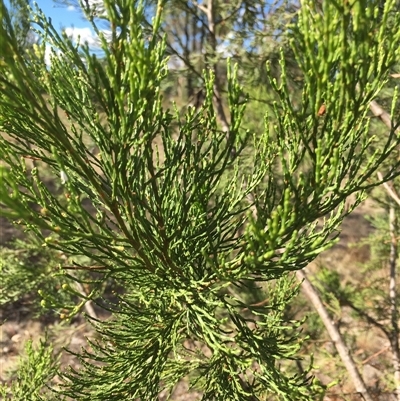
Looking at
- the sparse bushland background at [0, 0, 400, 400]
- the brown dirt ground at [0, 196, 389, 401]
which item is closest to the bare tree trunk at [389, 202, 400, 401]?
the brown dirt ground at [0, 196, 389, 401]

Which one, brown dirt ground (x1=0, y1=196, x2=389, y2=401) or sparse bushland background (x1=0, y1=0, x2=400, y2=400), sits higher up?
sparse bushland background (x1=0, y1=0, x2=400, y2=400)

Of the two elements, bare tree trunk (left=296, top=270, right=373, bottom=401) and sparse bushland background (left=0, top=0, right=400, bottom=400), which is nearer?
sparse bushland background (left=0, top=0, right=400, bottom=400)

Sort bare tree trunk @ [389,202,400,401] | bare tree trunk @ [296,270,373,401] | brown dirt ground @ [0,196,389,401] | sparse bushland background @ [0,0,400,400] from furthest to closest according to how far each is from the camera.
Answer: brown dirt ground @ [0,196,389,401]
bare tree trunk @ [389,202,400,401]
bare tree trunk @ [296,270,373,401]
sparse bushland background @ [0,0,400,400]

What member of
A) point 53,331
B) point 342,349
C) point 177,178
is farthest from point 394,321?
point 53,331

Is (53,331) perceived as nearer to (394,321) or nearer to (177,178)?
(394,321)

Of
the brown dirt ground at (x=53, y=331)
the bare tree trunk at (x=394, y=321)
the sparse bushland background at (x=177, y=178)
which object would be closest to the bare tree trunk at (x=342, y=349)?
the bare tree trunk at (x=394, y=321)

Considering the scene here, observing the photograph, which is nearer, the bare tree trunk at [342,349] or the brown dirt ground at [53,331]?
the bare tree trunk at [342,349]

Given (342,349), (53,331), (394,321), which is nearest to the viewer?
(342,349)

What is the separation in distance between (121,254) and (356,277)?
1399 cm

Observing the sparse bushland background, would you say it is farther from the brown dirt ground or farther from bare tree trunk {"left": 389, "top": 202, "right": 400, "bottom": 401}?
the brown dirt ground

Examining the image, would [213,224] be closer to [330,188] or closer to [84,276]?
[330,188]

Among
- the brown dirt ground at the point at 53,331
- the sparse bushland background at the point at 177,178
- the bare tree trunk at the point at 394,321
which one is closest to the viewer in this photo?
the sparse bushland background at the point at 177,178

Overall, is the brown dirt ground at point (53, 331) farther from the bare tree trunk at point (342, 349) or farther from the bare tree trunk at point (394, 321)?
the bare tree trunk at point (342, 349)

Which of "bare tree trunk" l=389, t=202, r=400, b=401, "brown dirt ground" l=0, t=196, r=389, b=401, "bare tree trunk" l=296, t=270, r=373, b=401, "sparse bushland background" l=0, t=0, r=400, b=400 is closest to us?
"sparse bushland background" l=0, t=0, r=400, b=400
